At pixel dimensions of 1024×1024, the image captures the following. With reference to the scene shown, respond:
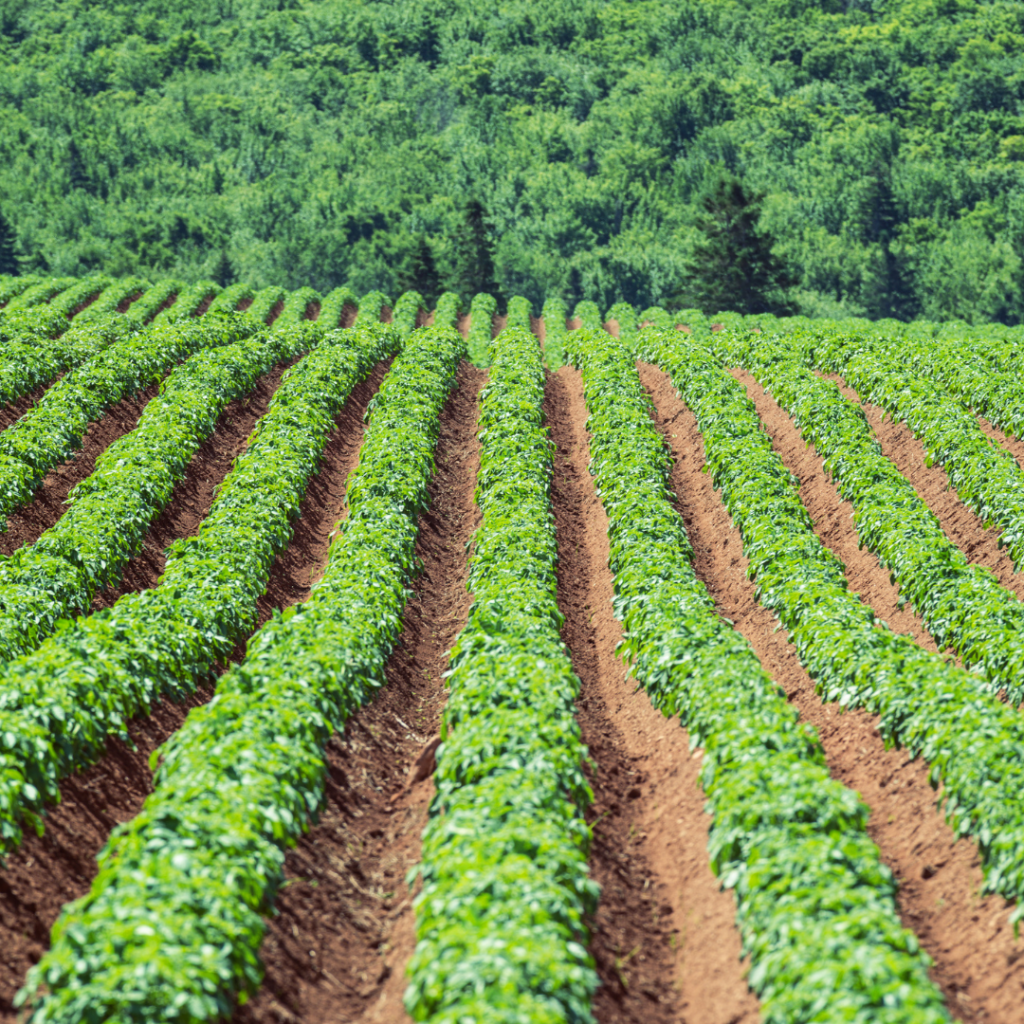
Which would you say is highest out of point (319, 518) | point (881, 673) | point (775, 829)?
point (319, 518)

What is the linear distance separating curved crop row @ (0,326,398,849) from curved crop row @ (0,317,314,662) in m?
0.90

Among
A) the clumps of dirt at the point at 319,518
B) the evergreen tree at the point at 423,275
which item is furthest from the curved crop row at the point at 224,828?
the evergreen tree at the point at 423,275

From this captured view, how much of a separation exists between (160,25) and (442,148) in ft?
253

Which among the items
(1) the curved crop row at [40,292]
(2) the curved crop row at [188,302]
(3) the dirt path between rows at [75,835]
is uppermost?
(1) the curved crop row at [40,292]

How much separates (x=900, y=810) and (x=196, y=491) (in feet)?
53.2

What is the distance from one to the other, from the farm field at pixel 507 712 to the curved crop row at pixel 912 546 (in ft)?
0.31

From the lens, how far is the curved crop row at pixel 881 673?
36.6 feet

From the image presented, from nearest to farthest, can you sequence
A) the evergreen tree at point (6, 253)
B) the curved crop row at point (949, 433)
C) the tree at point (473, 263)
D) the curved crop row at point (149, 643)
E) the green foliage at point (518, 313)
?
1. the curved crop row at point (149, 643)
2. the curved crop row at point (949, 433)
3. the green foliage at point (518, 313)
4. the tree at point (473, 263)
5. the evergreen tree at point (6, 253)

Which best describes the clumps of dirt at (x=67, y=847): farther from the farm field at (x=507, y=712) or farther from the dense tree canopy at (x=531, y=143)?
the dense tree canopy at (x=531, y=143)

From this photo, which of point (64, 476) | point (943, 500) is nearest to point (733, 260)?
point (943, 500)

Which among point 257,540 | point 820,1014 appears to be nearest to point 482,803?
point 820,1014

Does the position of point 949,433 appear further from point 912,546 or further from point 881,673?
point 881,673

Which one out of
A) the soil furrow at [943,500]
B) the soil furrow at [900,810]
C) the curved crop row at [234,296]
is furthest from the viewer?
the curved crop row at [234,296]

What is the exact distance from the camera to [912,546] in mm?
18797
